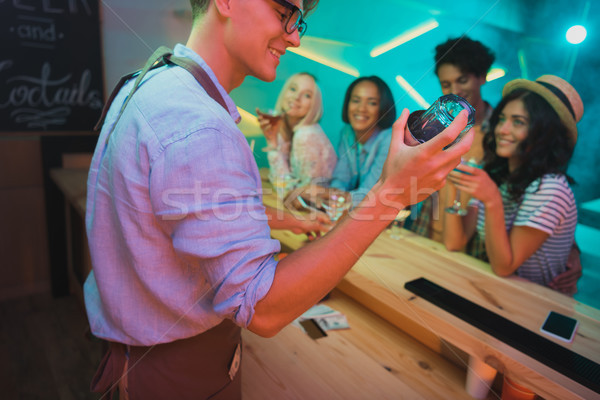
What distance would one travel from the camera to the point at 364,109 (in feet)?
7.14

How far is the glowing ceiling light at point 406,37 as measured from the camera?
6.09ft

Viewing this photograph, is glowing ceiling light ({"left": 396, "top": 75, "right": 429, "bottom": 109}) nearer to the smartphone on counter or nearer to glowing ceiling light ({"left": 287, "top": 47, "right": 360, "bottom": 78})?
glowing ceiling light ({"left": 287, "top": 47, "right": 360, "bottom": 78})

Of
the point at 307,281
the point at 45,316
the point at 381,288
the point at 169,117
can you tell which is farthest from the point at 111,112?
the point at 45,316

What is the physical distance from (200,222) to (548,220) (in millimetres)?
1382

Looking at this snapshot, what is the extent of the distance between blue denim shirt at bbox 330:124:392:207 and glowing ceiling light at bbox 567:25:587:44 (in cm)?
85

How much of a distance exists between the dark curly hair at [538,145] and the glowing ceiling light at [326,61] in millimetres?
870

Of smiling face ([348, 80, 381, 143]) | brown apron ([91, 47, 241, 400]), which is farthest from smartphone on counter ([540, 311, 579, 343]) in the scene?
smiling face ([348, 80, 381, 143])

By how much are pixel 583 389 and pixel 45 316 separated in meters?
3.11

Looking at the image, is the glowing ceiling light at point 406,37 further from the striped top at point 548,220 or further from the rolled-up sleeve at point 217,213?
the rolled-up sleeve at point 217,213

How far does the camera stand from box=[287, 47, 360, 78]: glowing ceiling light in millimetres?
2231

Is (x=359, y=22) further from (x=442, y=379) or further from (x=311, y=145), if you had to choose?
(x=442, y=379)

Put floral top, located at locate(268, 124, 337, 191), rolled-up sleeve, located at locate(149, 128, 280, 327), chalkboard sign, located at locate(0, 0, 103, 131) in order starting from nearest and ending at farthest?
rolled-up sleeve, located at locate(149, 128, 280, 327) → floral top, located at locate(268, 124, 337, 191) → chalkboard sign, located at locate(0, 0, 103, 131)

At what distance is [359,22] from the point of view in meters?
2.16

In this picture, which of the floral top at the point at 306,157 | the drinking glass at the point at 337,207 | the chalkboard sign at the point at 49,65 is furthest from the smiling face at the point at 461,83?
the chalkboard sign at the point at 49,65
